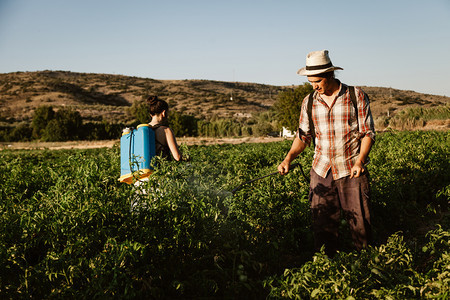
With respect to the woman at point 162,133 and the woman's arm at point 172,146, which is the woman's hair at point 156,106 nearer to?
the woman at point 162,133

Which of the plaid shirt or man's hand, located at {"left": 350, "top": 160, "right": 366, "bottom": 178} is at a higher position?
the plaid shirt

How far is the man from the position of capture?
3069 millimetres

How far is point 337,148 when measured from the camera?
3.16m

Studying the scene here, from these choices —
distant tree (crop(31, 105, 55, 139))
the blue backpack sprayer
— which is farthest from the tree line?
the blue backpack sprayer

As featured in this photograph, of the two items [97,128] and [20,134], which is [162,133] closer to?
[97,128]

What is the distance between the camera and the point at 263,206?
4.18 m

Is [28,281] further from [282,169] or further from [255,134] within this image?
[255,134]

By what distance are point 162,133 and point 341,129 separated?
1.95 meters

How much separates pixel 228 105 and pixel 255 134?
36498 mm

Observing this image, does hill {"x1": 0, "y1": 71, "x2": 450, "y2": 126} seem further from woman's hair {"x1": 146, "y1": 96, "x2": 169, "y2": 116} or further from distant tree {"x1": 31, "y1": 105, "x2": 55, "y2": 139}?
woman's hair {"x1": 146, "y1": 96, "x2": 169, "y2": 116}

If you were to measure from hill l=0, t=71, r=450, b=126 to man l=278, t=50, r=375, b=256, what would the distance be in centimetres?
4912

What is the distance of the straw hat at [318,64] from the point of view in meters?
3.06

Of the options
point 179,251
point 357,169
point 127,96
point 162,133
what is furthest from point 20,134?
point 357,169

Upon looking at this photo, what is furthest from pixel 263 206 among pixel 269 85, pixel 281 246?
pixel 269 85
